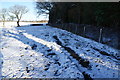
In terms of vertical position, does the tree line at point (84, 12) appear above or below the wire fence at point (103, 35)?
above

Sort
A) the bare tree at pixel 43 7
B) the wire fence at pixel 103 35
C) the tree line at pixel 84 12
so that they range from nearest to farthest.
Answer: the wire fence at pixel 103 35 → the tree line at pixel 84 12 → the bare tree at pixel 43 7

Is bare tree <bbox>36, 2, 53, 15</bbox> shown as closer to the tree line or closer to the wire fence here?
the tree line

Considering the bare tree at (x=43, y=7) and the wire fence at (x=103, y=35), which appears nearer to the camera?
the wire fence at (x=103, y=35)

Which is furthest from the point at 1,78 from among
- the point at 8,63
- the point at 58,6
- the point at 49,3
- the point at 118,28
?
the point at 49,3

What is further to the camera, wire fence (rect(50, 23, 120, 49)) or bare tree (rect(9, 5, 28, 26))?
bare tree (rect(9, 5, 28, 26))

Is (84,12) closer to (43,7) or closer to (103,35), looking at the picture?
(103,35)

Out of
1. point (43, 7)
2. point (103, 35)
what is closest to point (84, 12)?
point (103, 35)

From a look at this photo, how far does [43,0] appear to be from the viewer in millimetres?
30719

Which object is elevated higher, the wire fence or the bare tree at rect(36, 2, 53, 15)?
the bare tree at rect(36, 2, 53, 15)

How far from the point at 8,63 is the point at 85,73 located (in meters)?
3.71

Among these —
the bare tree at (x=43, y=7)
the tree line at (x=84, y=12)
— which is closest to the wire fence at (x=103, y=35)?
the tree line at (x=84, y=12)

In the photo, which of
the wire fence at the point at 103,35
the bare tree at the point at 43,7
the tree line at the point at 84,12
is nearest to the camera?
the wire fence at the point at 103,35

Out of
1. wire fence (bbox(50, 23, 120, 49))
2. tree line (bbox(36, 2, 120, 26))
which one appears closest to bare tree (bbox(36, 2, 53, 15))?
tree line (bbox(36, 2, 120, 26))

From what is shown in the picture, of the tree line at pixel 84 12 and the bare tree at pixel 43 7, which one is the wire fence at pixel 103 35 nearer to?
the tree line at pixel 84 12
